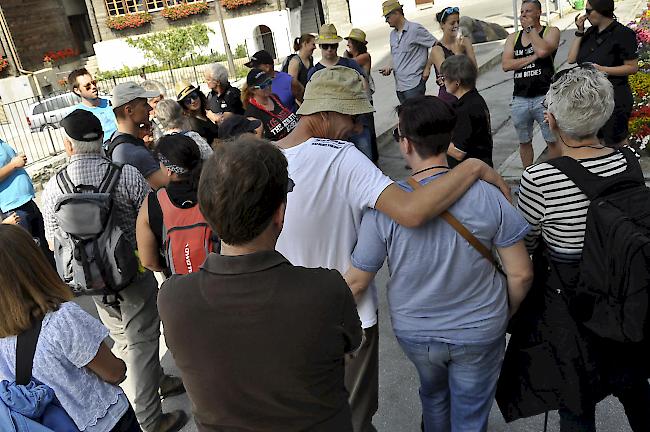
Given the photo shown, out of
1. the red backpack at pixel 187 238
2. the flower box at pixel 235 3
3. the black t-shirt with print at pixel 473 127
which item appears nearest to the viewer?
the red backpack at pixel 187 238

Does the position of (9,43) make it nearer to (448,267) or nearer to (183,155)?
(183,155)

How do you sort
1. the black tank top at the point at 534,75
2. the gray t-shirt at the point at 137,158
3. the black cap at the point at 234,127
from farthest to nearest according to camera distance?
the black tank top at the point at 534,75
the black cap at the point at 234,127
the gray t-shirt at the point at 137,158

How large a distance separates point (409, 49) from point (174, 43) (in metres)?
20.7

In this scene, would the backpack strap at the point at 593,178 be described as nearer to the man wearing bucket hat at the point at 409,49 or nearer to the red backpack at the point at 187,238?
the red backpack at the point at 187,238

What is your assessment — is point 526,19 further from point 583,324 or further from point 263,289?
point 263,289

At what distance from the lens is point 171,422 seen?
3191 mm

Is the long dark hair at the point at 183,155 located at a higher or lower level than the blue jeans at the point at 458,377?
higher

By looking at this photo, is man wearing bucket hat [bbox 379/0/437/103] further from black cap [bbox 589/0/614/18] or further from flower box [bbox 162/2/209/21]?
flower box [bbox 162/2/209/21]

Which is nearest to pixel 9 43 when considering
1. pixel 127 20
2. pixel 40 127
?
pixel 127 20

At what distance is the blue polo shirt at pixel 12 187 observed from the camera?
14.2 ft

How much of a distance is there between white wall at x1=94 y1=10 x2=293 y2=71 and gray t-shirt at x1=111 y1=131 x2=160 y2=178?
22.0 m

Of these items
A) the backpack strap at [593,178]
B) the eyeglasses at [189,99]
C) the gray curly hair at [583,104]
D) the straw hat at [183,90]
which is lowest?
the backpack strap at [593,178]

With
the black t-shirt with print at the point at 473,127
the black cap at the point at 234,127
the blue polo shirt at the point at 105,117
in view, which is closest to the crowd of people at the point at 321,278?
the black cap at the point at 234,127

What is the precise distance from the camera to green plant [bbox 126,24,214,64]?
24.3 meters
